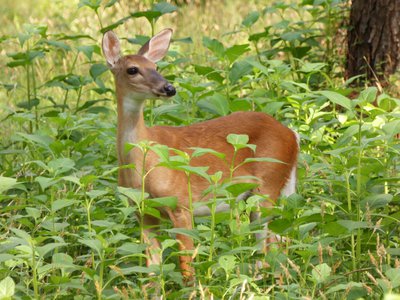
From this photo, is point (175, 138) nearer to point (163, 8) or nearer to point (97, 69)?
point (163, 8)

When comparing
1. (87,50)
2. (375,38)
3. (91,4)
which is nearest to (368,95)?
(87,50)

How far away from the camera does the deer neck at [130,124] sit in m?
6.48

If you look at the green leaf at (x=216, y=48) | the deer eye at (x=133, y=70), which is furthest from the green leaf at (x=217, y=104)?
the deer eye at (x=133, y=70)

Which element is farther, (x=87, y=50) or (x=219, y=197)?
(x=87, y=50)

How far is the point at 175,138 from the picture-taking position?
6.68 meters

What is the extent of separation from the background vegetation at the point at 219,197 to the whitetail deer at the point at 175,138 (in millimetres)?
177

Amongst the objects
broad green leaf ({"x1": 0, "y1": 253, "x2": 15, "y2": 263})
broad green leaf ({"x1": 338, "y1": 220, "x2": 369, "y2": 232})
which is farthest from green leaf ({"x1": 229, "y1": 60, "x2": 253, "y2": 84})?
broad green leaf ({"x1": 0, "y1": 253, "x2": 15, "y2": 263})

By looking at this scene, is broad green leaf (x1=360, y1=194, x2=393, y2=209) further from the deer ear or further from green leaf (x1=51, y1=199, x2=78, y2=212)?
the deer ear

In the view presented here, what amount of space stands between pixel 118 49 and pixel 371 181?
2011 mm

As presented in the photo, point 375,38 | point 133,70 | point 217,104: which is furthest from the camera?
point 375,38

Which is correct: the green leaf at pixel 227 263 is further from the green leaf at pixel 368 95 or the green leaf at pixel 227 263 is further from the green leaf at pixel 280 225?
the green leaf at pixel 368 95

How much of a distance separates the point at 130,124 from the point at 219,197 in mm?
645

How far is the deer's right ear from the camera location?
7.01 m

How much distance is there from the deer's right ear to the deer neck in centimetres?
44
